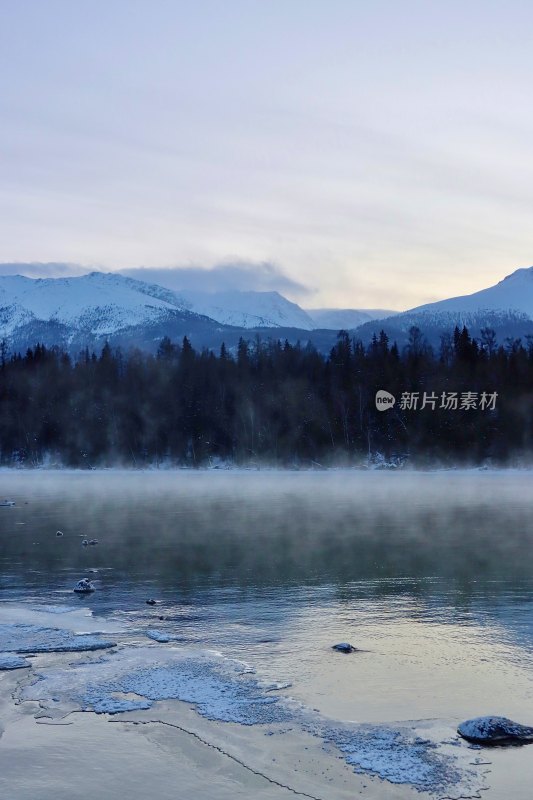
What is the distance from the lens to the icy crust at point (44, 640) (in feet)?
76.7

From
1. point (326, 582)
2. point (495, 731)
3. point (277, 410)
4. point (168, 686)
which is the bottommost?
point (326, 582)

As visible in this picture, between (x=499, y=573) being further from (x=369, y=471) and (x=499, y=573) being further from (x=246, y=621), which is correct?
(x=369, y=471)

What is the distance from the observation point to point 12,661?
22.1 metres

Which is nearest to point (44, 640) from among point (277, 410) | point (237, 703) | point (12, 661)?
point (12, 661)

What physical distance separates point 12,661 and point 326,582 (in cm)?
1437

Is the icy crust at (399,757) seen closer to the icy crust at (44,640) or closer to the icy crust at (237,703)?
the icy crust at (237,703)

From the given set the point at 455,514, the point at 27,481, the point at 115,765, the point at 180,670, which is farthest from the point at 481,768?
the point at 27,481

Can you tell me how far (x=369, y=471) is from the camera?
4961 inches

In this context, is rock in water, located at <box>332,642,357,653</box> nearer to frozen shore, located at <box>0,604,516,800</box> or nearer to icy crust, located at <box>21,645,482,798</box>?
frozen shore, located at <box>0,604,516,800</box>

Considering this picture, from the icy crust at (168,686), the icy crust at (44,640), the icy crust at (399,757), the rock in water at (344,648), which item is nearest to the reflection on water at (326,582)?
the rock in water at (344,648)

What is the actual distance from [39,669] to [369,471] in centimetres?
10667

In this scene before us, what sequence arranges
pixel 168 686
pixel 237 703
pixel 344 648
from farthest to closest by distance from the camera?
1. pixel 344 648
2. pixel 168 686
3. pixel 237 703

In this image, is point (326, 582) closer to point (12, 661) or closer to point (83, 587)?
point (83, 587)

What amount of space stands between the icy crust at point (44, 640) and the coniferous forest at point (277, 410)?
109588 millimetres
